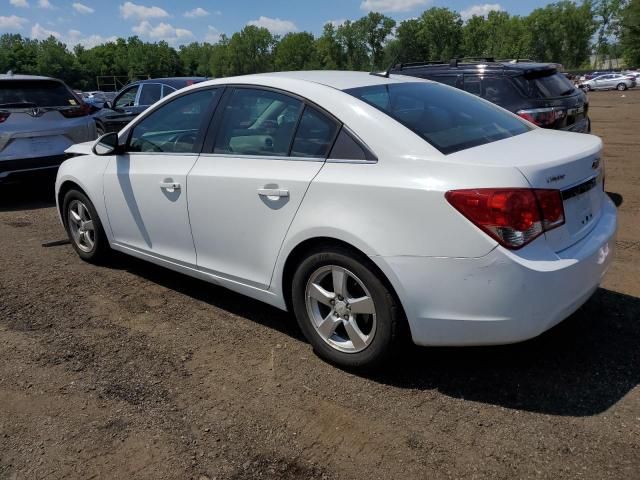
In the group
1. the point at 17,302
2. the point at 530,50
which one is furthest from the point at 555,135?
the point at 530,50

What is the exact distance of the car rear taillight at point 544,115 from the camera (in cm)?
665

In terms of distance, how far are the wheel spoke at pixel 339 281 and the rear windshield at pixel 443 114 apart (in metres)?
0.83

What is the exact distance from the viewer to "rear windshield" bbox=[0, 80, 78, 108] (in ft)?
26.3

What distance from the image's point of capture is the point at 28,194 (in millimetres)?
9164

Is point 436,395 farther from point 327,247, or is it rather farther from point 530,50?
point 530,50

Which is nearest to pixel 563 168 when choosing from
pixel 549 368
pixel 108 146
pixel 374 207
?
pixel 374 207

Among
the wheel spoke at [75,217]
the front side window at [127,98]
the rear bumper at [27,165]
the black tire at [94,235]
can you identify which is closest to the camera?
the black tire at [94,235]

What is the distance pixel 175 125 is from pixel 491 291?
2648mm

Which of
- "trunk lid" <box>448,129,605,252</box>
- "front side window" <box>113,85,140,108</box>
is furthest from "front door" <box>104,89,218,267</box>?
"front side window" <box>113,85,140,108</box>

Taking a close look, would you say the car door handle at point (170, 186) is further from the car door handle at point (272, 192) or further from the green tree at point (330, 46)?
the green tree at point (330, 46)

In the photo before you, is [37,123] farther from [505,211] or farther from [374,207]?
[505,211]

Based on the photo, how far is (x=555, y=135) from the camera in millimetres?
3594

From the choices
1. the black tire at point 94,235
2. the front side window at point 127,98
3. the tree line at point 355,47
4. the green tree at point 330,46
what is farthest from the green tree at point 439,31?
the black tire at point 94,235

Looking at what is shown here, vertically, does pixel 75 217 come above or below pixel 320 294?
above
